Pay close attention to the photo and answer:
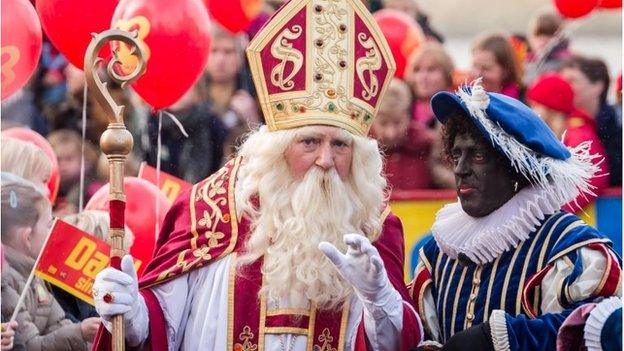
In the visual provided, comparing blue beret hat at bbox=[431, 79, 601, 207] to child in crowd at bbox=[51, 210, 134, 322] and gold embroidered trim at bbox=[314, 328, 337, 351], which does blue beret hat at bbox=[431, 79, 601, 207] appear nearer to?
gold embroidered trim at bbox=[314, 328, 337, 351]

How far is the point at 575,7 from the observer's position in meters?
10.7

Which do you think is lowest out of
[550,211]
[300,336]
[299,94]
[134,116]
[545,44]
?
[300,336]

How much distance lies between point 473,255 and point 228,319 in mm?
969

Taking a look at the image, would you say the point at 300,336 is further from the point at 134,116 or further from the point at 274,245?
the point at 134,116

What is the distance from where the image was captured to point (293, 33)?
7266 millimetres

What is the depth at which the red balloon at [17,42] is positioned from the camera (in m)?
8.53

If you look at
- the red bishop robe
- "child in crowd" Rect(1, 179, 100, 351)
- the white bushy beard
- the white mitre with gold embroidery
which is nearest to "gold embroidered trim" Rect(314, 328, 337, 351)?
the red bishop robe

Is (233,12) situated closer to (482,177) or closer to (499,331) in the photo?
(482,177)

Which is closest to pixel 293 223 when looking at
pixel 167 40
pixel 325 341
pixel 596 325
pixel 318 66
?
pixel 325 341

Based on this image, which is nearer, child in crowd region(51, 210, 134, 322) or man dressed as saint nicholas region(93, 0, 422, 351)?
man dressed as saint nicholas region(93, 0, 422, 351)

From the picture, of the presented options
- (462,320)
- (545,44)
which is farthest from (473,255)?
(545,44)

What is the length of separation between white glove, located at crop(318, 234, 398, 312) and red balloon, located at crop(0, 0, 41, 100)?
2427mm

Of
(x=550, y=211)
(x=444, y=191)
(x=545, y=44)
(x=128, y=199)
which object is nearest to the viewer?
(x=550, y=211)

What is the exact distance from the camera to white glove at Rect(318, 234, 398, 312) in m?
6.73
